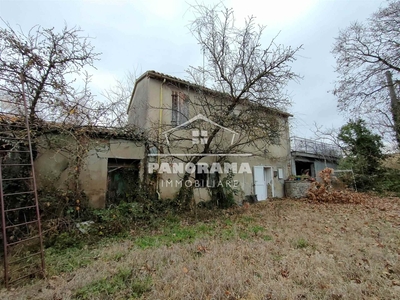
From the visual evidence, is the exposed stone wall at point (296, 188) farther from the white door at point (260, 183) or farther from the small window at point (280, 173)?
the white door at point (260, 183)

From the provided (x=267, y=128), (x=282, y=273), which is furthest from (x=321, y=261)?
A: (x=267, y=128)

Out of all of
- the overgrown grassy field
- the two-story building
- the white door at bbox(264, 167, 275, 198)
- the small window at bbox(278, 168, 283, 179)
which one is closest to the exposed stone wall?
the small window at bbox(278, 168, 283, 179)

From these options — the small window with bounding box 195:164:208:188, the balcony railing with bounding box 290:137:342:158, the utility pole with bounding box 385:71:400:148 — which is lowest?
the small window with bounding box 195:164:208:188

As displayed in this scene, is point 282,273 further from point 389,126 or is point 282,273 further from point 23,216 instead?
point 389,126

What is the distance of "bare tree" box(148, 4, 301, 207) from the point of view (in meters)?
7.56

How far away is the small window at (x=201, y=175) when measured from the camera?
9.26 metres

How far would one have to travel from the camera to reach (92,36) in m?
6.07

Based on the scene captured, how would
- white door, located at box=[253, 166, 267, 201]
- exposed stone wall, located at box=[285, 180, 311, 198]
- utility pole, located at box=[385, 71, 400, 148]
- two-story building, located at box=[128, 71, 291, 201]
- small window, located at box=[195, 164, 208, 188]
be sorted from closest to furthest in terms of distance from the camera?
two-story building, located at box=[128, 71, 291, 201] < small window, located at box=[195, 164, 208, 188] < utility pole, located at box=[385, 71, 400, 148] < white door, located at box=[253, 166, 267, 201] < exposed stone wall, located at box=[285, 180, 311, 198]

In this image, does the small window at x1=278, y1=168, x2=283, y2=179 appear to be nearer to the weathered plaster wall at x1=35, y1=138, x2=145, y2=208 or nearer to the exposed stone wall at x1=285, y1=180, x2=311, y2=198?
the exposed stone wall at x1=285, y1=180, x2=311, y2=198

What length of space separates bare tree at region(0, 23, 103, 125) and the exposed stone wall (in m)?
11.0

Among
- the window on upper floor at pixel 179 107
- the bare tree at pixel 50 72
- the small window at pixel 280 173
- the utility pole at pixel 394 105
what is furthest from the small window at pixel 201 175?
the utility pole at pixel 394 105

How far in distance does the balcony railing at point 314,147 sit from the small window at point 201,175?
7.34 metres

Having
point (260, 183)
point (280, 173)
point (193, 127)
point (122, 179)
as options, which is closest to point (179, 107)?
point (193, 127)

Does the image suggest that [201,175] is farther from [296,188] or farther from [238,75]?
[296,188]
